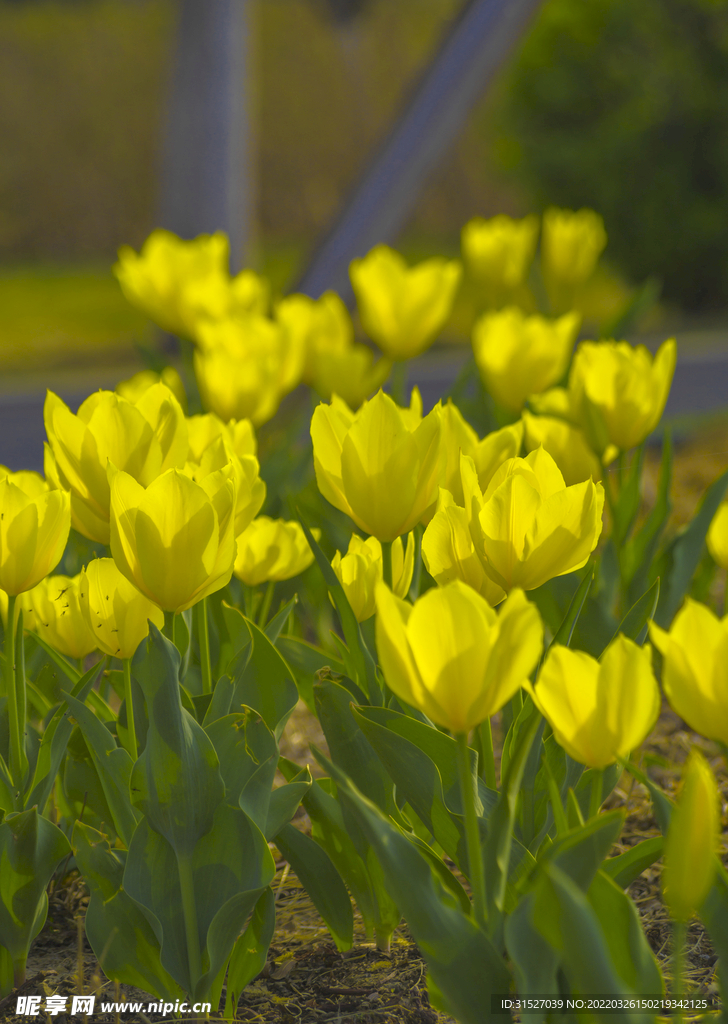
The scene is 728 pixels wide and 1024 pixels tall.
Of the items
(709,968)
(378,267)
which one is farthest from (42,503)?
(378,267)

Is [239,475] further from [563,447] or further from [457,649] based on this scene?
[563,447]

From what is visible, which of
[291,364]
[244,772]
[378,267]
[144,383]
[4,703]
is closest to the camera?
[244,772]

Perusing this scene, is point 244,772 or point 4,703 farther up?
point 4,703

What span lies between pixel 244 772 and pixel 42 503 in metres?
0.34

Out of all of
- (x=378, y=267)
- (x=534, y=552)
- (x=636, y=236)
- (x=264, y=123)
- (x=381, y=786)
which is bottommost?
(x=381, y=786)

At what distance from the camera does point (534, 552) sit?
0.90 meters

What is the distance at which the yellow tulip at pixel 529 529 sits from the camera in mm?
889

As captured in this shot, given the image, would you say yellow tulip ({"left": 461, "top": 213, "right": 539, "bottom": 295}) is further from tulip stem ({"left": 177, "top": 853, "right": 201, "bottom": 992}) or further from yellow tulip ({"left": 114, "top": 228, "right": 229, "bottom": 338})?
tulip stem ({"left": 177, "top": 853, "right": 201, "bottom": 992})

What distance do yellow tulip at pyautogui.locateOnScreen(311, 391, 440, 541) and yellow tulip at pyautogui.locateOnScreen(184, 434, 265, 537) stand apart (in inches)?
3.4

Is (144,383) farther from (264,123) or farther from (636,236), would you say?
(264,123)

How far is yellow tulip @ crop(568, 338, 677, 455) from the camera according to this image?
145 cm

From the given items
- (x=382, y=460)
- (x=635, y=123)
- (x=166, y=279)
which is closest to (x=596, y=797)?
(x=382, y=460)

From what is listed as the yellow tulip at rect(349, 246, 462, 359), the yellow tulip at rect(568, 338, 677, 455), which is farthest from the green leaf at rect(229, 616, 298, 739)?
the yellow tulip at rect(349, 246, 462, 359)

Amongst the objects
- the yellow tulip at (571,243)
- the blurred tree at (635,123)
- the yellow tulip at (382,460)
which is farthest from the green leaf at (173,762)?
the blurred tree at (635,123)
